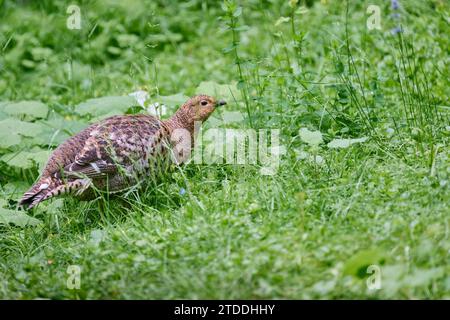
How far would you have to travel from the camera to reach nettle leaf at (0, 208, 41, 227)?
6.05 metres

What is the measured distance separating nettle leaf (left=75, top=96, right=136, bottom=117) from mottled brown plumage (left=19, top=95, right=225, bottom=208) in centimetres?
75

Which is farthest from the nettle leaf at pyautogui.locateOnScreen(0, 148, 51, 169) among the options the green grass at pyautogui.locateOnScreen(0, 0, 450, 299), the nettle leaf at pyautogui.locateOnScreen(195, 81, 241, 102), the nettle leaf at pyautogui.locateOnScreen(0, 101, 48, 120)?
the nettle leaf at pyautogui.locateOnScreen(195, 81, 241, 102)

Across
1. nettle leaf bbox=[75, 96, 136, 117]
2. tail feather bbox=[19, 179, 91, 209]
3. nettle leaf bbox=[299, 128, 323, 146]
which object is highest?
nettle leaf bbox=[75, 96, 136, 117]

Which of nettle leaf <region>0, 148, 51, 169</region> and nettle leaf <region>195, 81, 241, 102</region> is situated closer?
nettle leaf <region>0, 148, 51, 169</region>

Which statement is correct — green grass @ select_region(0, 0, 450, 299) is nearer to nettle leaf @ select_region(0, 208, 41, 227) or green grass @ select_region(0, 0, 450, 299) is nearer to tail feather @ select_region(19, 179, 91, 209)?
nettle leaf @ select_region(0, 208, 41, 227)

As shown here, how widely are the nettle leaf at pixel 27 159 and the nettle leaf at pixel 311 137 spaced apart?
7.41ft

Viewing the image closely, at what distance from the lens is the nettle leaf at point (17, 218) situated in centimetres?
605

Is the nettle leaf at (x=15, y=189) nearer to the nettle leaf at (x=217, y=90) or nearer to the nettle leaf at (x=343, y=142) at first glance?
the nettle leaf at (x=217, y=90)

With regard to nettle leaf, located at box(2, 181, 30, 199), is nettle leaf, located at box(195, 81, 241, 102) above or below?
above
